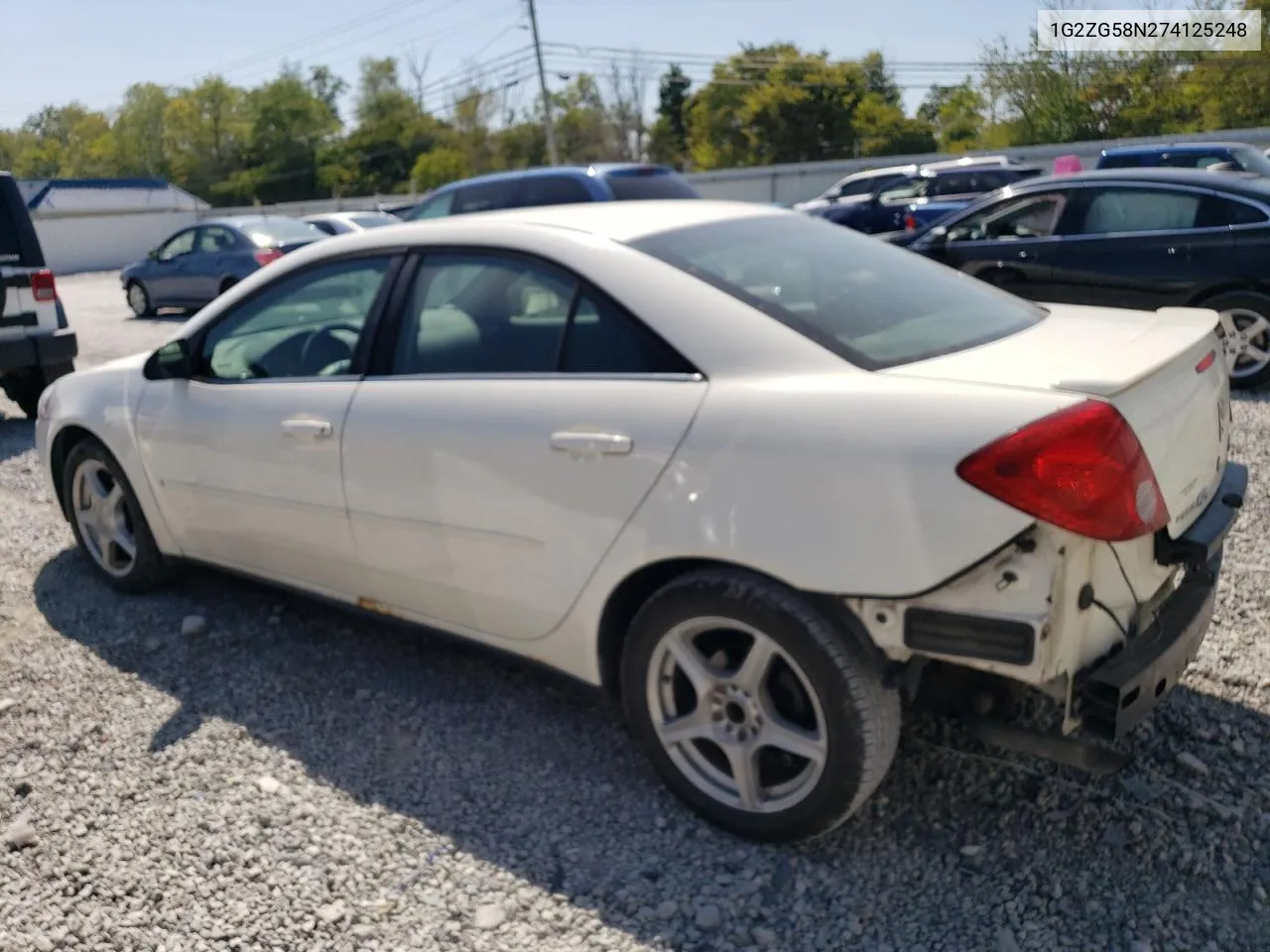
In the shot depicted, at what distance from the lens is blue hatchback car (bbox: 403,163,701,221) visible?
32.8 ft

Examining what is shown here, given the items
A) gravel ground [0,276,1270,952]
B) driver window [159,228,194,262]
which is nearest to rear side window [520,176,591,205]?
gravel ground [0,276,1270,952]

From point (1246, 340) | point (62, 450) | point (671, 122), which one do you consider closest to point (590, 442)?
point (62, 450)

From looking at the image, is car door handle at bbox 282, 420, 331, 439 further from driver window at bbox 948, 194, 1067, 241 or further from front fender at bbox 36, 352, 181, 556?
driver window at bbox 948, 194, 1067, 241

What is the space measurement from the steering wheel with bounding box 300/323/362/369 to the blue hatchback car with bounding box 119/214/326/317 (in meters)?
11.8

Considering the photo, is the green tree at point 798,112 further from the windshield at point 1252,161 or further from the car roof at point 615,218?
the car roof at point 615,218

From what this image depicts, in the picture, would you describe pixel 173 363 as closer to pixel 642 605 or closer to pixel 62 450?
pixel 62 450

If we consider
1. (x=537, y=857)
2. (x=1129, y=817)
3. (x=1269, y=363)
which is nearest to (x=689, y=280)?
(x=537, y=857)

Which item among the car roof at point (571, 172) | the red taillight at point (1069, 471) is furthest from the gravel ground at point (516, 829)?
the car roof at point (571, 172)

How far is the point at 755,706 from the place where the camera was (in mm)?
2645

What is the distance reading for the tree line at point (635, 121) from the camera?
41.2 metres

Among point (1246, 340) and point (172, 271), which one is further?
point (172, 271)

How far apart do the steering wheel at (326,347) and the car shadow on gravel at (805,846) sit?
91 centimetres

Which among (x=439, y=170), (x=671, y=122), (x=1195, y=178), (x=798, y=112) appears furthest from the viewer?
(x=671, y=122)

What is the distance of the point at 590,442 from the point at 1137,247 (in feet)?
20.7
